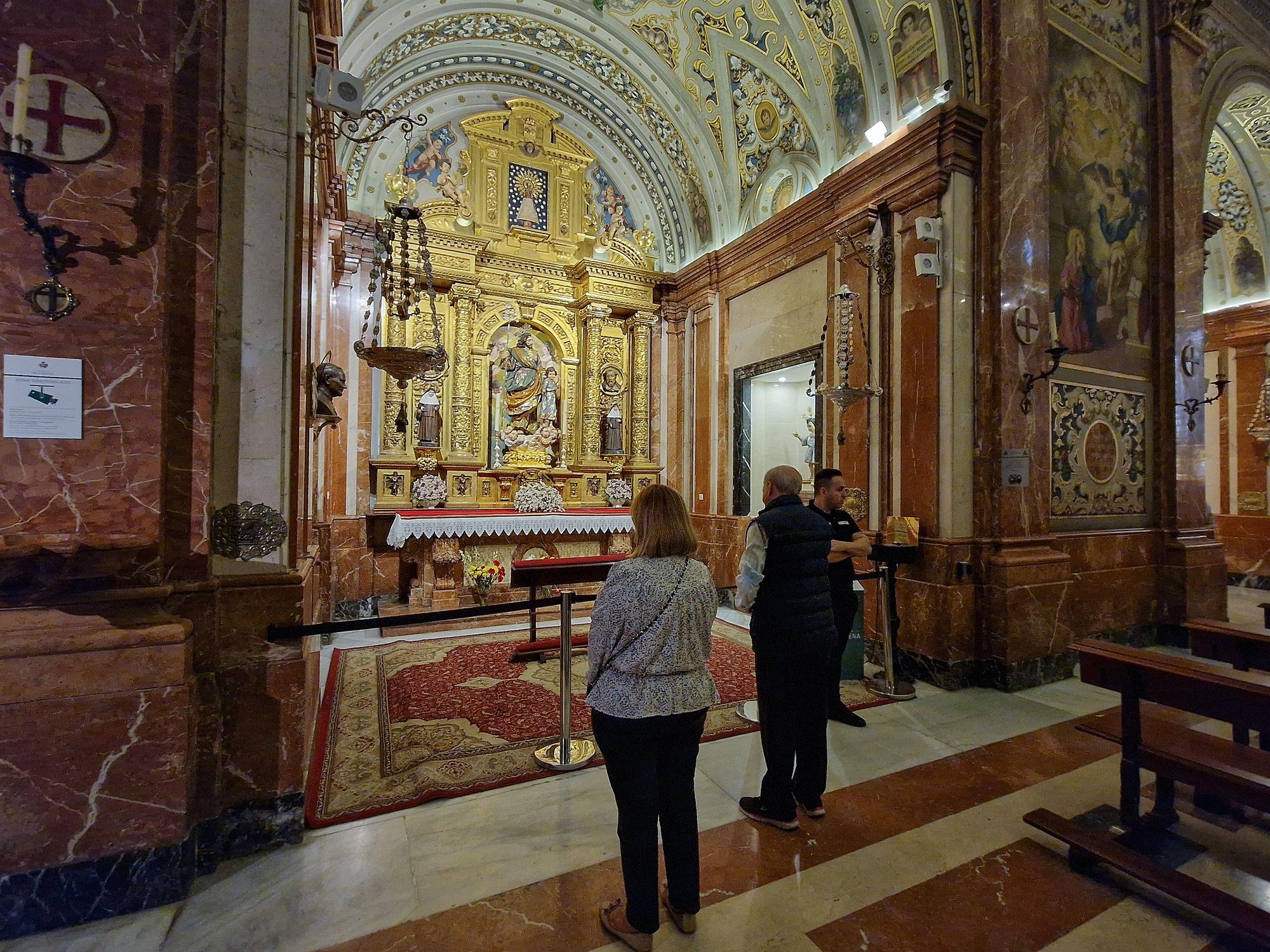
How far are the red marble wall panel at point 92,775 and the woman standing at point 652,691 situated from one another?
5.89ft

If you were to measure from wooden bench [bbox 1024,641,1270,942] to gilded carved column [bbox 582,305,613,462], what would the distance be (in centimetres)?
742

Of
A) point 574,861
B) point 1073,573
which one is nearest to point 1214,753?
point 574,861

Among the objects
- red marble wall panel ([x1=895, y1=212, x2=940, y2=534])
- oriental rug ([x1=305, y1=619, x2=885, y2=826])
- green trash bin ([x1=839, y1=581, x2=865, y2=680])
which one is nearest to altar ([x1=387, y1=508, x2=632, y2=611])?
oriental rug ([x1=305, y1=619, x2=885, y2=826])

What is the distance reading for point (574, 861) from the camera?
254 cm

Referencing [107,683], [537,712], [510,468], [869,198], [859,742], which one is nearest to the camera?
[107,683]

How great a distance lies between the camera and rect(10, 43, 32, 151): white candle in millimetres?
1944

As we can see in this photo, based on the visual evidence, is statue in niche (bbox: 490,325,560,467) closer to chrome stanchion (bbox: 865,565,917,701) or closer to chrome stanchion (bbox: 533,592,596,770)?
chrome stanchion (bbox: 865,565,917,701)

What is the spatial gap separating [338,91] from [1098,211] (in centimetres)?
719

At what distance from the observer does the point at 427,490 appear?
8.08 m

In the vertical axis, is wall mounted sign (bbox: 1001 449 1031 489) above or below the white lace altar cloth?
above

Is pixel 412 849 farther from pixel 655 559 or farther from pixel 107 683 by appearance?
pixel 655 559

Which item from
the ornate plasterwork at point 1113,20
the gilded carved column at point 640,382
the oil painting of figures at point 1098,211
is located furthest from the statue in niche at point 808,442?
the ornate plasterwork at point 1113,20

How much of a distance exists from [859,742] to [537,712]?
89.0 inches

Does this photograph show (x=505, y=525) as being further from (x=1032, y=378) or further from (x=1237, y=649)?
(x=1237, y=649)
